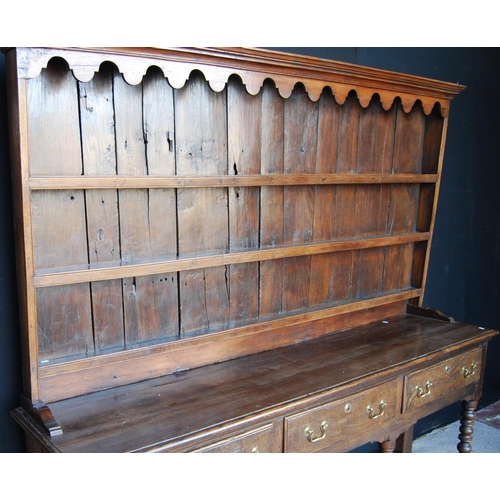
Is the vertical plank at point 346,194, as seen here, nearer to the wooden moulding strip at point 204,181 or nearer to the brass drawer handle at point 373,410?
the wooden moulding strip at point 204,181

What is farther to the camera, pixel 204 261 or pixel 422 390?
pixel 422 390

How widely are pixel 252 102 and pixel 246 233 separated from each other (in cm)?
51

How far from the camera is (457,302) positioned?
3631 millimetres

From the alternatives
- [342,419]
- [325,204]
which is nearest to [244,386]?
[342,419]

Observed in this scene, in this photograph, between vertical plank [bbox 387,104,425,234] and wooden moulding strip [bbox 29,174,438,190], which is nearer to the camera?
wooden moulding strip [bbox 29,174,438,190]

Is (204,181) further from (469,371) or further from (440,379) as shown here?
(469,371)

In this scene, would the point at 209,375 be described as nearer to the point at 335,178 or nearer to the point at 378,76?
the point at 335,178

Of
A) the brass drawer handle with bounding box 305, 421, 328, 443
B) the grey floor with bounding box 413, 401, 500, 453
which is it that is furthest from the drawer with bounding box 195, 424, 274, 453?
the grey floor with bounding box 413, 401, 500, 453

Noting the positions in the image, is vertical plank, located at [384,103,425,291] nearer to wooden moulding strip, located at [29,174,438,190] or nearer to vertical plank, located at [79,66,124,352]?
wooden moulding strip, located at [29,174,438,190]

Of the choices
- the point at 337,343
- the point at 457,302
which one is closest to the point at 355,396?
the point at 337,343

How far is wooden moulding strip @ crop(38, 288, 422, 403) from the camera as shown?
1746mm

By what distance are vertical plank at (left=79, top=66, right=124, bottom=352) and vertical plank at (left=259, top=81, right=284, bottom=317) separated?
627 millimetres

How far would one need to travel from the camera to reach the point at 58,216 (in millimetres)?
1716

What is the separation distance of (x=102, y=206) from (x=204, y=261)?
420 millimetres
